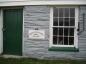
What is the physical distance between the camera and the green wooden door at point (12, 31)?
13883 millimetres

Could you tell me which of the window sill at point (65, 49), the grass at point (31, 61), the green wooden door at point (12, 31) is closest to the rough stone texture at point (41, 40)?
the window sill at point (65, 49)

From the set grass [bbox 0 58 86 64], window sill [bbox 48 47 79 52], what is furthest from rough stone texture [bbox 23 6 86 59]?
grass [bbox 0 58 86 64]

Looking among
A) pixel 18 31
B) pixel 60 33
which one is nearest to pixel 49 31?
pixel 60 33

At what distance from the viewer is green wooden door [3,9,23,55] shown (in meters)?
13.9

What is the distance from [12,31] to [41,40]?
62.2 inches

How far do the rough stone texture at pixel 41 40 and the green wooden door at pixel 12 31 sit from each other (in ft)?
1.51

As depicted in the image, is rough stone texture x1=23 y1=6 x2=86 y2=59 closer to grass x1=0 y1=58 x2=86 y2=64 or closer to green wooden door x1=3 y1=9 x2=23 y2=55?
green wooden door x1=3 y1=9 x2=23 y2=55

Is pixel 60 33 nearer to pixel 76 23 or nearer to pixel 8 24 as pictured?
pixel 76 23

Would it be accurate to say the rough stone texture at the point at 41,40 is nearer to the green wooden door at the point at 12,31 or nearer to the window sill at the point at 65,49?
the window sill at the point at 65,49

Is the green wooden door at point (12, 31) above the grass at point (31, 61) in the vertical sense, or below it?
above

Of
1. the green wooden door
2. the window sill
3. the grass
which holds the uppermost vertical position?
the green wooden door

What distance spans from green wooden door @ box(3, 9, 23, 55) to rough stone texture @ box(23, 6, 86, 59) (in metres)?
0.46

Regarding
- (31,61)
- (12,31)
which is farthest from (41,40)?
(12,31)

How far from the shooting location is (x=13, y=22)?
14.0 m
